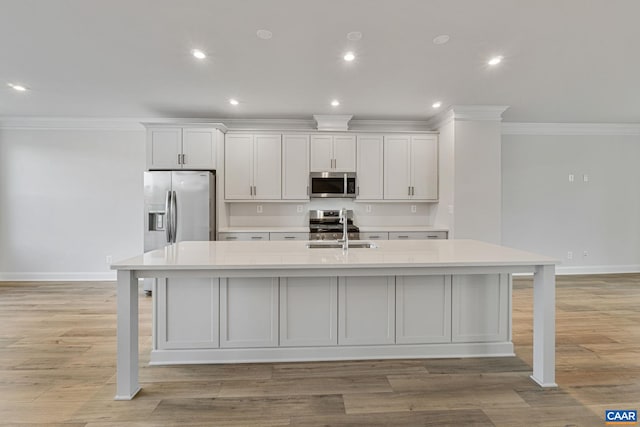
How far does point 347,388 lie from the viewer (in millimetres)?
2152

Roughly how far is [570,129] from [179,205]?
20.1 feet

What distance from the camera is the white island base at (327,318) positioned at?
248 centimetres

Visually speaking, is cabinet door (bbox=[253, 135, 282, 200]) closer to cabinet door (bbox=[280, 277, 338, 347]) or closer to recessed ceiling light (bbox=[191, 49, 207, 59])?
recessed ceiling light (bbox=[191, 49, 207, 59])

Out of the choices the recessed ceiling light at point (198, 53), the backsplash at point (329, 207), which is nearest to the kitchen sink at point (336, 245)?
the recessed ceiling light at point (198, 53)

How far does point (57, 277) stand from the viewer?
509 cm

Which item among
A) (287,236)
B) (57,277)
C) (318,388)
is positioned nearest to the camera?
(318,388)

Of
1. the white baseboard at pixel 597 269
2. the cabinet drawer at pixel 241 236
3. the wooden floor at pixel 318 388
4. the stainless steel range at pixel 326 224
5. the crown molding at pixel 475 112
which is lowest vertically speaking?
the wooden floor at pixel 318 388

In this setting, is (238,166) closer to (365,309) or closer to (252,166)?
(252,166)

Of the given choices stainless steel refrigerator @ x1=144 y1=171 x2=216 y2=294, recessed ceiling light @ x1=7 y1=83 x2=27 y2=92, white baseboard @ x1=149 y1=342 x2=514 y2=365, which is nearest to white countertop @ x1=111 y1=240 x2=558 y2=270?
white baseboard @ x1=149 y1=342 x2=514 y2=365

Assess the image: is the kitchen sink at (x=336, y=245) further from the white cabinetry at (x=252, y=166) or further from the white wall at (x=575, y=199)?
the white wall at (x=575, y=199)

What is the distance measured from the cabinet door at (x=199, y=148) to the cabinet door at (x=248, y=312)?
262 cm

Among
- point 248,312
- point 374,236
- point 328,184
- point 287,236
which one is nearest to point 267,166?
point 328,184

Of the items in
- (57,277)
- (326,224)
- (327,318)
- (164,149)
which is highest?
(164,149)

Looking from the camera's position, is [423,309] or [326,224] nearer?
[423,309]
